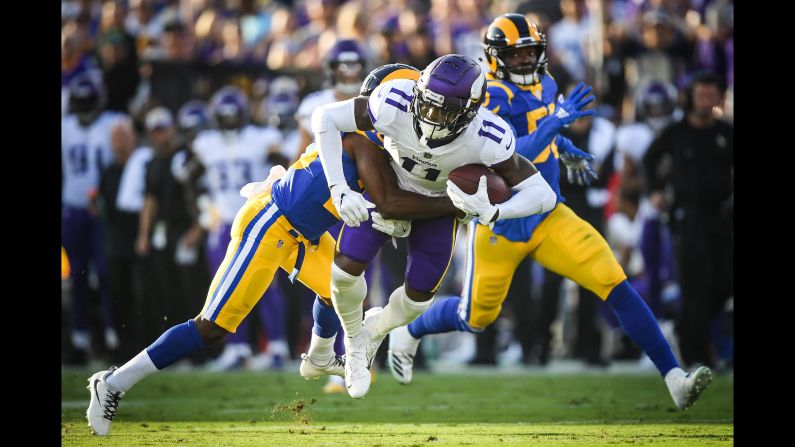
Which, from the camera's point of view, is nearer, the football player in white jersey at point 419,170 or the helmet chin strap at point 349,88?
the football player in white jersey at point 419,170

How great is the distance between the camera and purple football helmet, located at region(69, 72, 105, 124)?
34.4 feet

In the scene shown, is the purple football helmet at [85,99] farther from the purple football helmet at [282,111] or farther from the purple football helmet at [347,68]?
the purple football helmet at [347,68]

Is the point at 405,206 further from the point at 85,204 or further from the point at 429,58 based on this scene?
the point at 85,204

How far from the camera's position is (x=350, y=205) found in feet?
19.3

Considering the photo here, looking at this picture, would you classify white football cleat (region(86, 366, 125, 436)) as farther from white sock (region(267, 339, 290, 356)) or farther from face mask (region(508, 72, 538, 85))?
white sock (region(267, 339, 290, 356))

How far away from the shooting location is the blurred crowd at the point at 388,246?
953 cm

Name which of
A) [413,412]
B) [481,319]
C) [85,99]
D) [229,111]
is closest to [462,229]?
[229,111]

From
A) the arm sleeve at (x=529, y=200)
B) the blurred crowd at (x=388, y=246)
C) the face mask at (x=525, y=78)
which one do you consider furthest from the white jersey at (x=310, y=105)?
the arm sleeve at (x=529, y=200)

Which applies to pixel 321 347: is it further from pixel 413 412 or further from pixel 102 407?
pixel 102 407

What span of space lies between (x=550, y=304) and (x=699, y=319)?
1.08 meters

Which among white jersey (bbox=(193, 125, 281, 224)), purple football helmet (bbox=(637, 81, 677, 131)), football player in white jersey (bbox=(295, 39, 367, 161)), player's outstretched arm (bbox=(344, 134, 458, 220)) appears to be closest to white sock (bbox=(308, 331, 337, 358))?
player's outstretched arm (bbox=(344, 134, 458, 220))

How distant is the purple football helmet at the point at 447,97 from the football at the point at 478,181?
0.19 meters

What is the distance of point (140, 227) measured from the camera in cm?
1031

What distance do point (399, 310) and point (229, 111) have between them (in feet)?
12.5
